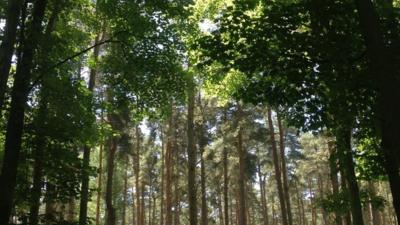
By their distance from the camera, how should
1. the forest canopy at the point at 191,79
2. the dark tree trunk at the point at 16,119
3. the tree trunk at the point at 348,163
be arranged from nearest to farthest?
1. the forest canopy at the point at 191,79
2. the dark tree trunk at the point at 16,119
3. the tree trunk at the point at 348,163

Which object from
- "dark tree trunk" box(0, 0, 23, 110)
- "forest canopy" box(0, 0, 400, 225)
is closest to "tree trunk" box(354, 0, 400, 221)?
"forest canopy" box(0, 0, 400, 225)

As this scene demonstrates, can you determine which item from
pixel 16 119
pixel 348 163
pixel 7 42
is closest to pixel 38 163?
pixel 16 119

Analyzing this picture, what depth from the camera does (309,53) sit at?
7152 millimetres

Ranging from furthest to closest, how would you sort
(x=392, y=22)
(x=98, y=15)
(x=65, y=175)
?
(x=98, y=15), (x=65, y=175), (x=392, y=22)

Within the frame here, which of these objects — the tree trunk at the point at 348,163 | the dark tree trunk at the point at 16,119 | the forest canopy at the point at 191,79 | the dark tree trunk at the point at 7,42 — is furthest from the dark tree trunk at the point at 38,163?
the tree trunk at the point at 348,163

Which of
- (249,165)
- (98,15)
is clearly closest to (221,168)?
(249,165)

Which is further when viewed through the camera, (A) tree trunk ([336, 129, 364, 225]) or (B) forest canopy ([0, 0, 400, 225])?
(A) tree trunk ([336, 129, 364, 225])

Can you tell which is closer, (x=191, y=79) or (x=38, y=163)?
(x=38, y=163)

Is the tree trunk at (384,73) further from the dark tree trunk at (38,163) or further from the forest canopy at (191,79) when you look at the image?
the dark tree trunk at (38,163)

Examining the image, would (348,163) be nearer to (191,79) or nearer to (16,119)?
(191,79)

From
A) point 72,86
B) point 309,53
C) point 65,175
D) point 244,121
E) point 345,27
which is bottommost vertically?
point 65,175

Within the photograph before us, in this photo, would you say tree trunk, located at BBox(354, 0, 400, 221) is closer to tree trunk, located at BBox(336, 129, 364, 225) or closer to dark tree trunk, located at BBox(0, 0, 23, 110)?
tree trunk, located at BBox(336, 129, 364, 225)

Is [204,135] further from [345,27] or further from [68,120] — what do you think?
[345,27]

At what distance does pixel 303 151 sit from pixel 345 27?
4681cm
